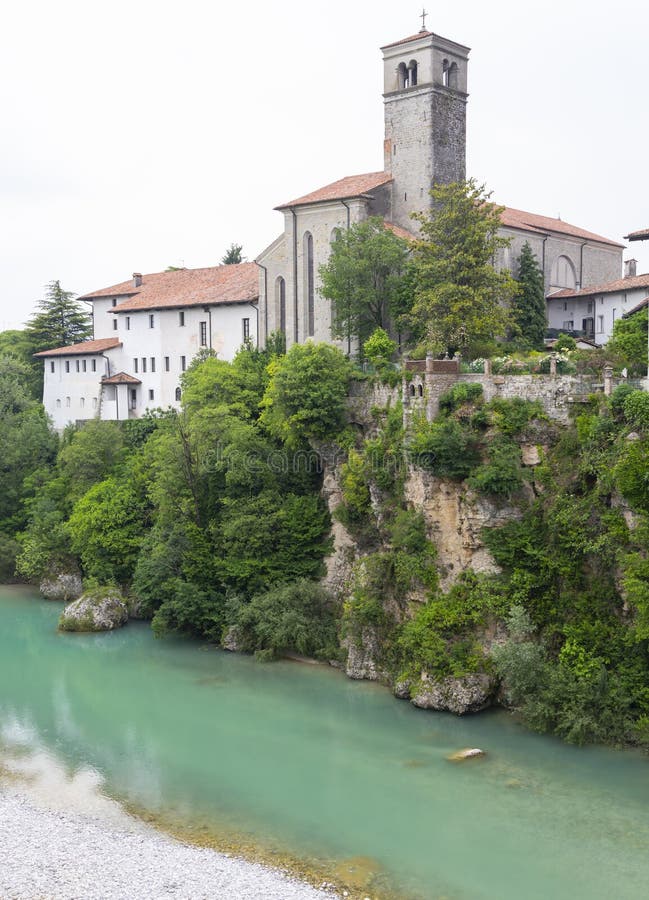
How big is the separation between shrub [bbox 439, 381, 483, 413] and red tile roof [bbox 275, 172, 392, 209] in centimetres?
1510

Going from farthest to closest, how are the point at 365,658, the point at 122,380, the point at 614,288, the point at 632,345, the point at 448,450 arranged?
the point at 122,380, the point at 614,288, the point at 365,658, the point at 632,345, the point at 448,450

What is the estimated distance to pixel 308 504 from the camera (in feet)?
131

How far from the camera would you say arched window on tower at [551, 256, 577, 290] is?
52.4m

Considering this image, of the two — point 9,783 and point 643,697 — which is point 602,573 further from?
point 9,783

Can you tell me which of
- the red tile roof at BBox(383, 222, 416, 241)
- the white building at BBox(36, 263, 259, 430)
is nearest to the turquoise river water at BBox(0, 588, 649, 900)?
the red tile roof at BBox(383, 222, 416, 241)

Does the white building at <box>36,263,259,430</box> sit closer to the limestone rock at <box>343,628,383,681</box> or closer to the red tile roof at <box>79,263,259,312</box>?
the red tile roof at <box>79,263,259,312</box>

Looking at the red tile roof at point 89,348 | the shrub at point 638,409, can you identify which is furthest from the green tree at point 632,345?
the red tile roof at point 89,348

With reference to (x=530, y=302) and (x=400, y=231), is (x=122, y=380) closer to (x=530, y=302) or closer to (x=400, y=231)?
(x=400, y=231)

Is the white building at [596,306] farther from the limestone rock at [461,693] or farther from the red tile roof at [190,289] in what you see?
the limestone rock at [461,693]

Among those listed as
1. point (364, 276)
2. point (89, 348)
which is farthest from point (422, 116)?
point (89, 348)

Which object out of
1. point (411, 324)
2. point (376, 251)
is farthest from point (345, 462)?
point (376, 251)

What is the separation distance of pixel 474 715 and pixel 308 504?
12956 millimetres

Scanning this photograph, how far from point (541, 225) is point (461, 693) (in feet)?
101

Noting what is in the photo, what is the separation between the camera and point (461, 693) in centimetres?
2998
